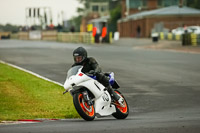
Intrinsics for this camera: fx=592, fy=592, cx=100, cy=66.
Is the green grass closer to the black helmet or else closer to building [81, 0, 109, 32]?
the black helmet

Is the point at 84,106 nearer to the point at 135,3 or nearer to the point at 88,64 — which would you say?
the point at 88,64

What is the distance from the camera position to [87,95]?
408 inches

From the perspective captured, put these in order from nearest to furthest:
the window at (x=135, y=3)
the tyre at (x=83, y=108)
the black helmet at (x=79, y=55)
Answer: the tyre at (x=83, y=108) < the black helmet at (x=79, y=55) < the window at (x=135, y=3)

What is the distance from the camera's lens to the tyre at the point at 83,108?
10062 mm

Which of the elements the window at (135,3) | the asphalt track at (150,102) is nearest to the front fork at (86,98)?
the asphalt track at (150,102)

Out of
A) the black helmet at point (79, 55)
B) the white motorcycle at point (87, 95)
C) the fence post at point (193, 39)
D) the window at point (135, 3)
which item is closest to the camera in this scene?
the white motorcycle at point (87, 95)

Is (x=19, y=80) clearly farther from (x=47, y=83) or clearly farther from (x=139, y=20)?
(x=139, y=20)

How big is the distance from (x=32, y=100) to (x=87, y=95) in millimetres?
3850

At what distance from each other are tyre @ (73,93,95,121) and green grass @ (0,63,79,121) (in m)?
1.49

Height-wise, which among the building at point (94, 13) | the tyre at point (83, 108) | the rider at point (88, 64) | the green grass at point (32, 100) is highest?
the rider at point (88, 64)

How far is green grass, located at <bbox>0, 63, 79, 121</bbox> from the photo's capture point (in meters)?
12.0


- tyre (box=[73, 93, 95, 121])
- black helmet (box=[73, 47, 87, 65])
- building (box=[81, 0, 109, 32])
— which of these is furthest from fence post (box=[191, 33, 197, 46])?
building (box=[81, 0, 109, 32])

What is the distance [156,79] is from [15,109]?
30.9ft

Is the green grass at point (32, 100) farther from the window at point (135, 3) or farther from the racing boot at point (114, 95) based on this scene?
the window at point (135, 3)
